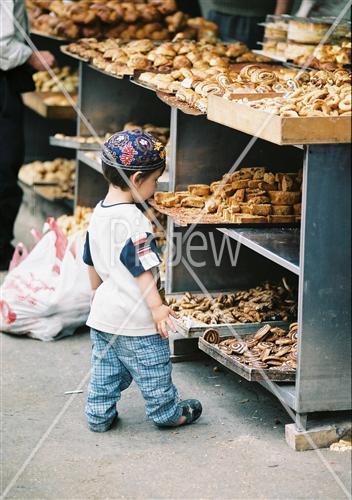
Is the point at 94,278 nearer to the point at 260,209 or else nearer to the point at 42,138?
the point at 260,209

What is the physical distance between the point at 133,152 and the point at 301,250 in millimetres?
821

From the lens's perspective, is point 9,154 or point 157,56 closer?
point 157,56

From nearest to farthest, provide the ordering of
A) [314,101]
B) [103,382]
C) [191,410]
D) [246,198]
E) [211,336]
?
[314,101] < [103,382] < [191,410] < [211,336] < [246,198]

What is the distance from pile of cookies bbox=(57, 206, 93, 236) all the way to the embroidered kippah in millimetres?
2617

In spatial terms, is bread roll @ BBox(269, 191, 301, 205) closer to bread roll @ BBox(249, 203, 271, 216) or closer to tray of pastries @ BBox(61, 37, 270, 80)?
bread roll @ BBox(249, 203, 271, 216)

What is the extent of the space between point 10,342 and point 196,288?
1097 mm

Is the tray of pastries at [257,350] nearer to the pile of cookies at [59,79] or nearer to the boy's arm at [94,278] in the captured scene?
the boy's arm at [94,278]

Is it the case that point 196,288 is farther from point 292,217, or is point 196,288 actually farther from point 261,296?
point 292,217

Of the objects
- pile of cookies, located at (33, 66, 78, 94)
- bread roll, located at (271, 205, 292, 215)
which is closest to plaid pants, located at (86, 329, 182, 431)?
bread roll, located at (271, 205, 292, 215)

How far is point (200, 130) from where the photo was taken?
527cm

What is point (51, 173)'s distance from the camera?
810cm

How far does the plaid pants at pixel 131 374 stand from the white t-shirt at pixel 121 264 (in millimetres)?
68

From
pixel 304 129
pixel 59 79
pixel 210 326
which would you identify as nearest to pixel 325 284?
pixel 304 129

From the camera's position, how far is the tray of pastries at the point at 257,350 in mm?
4191
